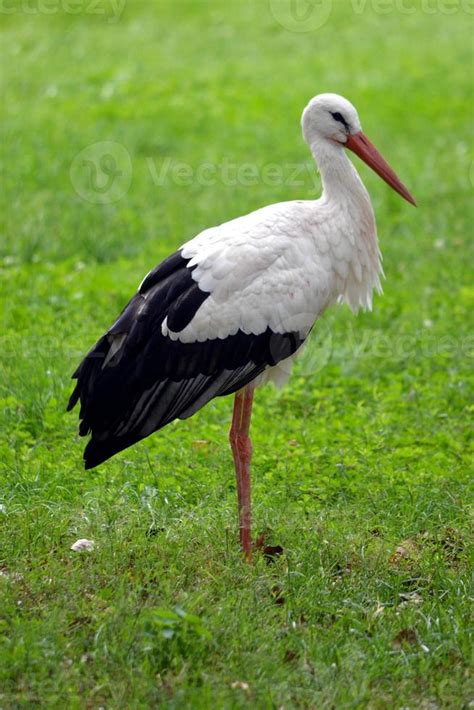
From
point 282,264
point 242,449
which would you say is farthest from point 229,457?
point 282,264

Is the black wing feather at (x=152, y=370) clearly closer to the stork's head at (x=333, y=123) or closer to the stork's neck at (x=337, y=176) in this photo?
the stork's neck at (x=337, y=176)

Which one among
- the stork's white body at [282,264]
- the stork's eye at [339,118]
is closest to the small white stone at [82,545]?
the stork's white body at [282,264]

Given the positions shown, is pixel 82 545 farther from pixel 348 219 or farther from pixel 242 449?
pixel 348 219

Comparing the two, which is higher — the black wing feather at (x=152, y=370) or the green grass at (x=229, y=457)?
the black wing feather at (x=152, y=370)

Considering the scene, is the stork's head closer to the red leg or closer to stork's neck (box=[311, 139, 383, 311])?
stork's neck (box=[311, 139, 383, 311])

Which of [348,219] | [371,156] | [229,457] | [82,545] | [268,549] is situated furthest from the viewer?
[229,457]

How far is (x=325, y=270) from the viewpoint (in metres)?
4.51

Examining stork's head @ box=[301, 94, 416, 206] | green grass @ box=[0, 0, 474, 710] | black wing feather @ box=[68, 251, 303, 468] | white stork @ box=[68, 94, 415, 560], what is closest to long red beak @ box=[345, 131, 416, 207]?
stork's head @ box=[301, 94, 416, 206]

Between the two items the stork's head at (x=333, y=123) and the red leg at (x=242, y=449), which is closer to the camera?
the red leg at (x=242, y=449)

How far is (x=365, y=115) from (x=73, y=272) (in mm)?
4379

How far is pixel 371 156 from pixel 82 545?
6.80 feet

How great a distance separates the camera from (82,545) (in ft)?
13.9

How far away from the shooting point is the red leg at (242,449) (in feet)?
14.5

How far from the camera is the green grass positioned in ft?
11.3
